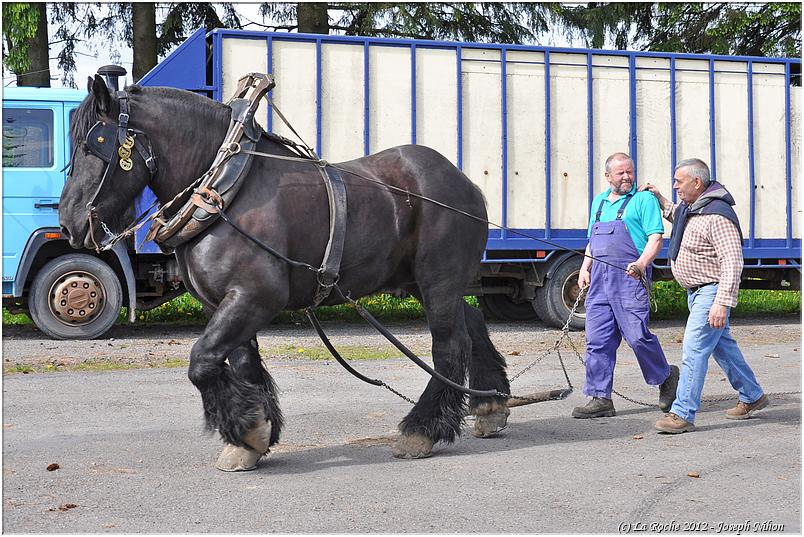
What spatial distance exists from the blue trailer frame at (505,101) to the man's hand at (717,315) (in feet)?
17.3

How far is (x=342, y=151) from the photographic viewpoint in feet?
40.8

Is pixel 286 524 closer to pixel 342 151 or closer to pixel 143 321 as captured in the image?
pixel 342 151

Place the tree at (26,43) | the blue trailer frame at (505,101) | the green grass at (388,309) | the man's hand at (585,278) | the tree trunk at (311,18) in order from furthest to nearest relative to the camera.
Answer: the tree trunk at (311,18) → the tree at (26,43) → the green grass at (388,309) → the blue trailer frame at (505,101) → the man's hand at (585,278)

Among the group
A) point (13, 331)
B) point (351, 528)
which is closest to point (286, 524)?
point (351, 528)

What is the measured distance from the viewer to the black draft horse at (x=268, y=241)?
525 cm

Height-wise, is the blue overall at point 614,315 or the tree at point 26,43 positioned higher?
the tree at point 26,43

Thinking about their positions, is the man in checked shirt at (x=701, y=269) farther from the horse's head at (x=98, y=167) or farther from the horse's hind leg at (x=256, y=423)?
the horse's head at (x=98, y=167)

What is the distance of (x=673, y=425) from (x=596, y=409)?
789mm

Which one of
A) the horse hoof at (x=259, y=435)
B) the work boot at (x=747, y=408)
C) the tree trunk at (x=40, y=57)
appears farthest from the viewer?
the tree trunk at (x=40, y=57)

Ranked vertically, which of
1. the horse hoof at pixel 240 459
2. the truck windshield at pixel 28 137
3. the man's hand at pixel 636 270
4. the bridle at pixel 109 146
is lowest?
the horse hoof at pixel 240 459

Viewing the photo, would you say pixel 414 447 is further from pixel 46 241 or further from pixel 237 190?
pixel 46 241

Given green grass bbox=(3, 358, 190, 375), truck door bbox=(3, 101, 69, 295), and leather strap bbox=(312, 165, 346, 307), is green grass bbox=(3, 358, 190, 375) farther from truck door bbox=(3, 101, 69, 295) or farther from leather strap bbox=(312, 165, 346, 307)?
leather strap bbox=(312, 165, 346, 307)

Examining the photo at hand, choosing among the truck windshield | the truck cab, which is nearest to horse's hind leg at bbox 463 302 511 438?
the truck cab

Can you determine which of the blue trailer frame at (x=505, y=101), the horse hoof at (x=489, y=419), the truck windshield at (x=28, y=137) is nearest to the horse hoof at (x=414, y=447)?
the horse hoof at (x=489, y=419)
